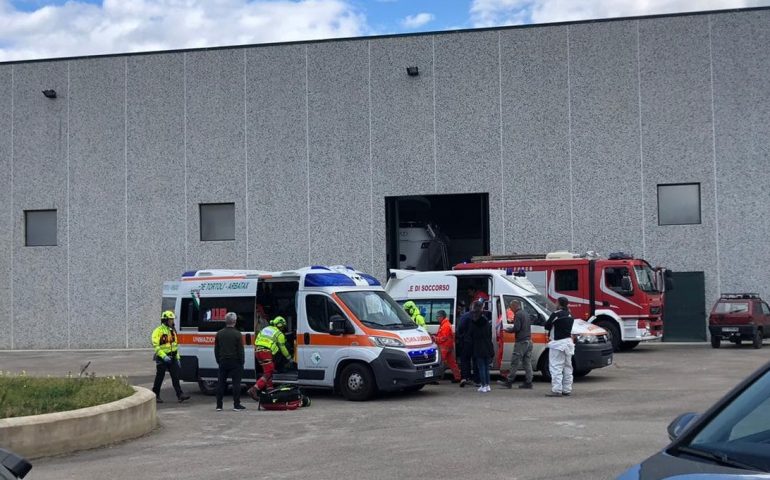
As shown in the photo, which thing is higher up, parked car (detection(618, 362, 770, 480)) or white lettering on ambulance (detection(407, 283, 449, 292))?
white lettering on ambulance (detection(407, 283, 449, 292))

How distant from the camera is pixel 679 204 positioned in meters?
30.4

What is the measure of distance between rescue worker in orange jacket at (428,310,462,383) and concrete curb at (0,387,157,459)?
738 centimetres

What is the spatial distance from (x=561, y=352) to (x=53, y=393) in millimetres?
8608

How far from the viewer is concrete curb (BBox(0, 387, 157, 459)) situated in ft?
35.5

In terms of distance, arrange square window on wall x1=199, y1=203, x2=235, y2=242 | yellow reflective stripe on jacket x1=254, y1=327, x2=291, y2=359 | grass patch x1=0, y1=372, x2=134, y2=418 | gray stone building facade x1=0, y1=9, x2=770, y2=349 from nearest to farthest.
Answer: grass patch x1=0, y1=372, x2=134, y2=418 → yellow reflective stripe on jacket x1=254, y1=327, x2=291, y2=359 → gray stone building facade x1=0, y1=9, x2=770, y2=349 → square window on wall x1=199, y1=203, x2=235, y2=242

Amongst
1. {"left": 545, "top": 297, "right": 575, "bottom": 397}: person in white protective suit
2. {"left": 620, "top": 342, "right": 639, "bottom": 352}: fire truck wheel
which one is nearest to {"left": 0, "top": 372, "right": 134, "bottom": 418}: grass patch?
{"left": 545, "top": 297, "right": 575, "bottom": 397}: person in white protective suit

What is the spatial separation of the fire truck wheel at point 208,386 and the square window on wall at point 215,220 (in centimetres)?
1544

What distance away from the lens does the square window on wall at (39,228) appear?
3491 centimetres

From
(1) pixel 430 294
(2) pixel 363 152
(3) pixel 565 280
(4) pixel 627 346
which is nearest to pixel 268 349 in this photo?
(1) pixel 430 294

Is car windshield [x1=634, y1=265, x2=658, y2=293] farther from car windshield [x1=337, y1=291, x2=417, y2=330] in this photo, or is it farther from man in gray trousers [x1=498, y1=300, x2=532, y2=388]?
car windshield [x1=337, y1=291, x2=417, y2=330]

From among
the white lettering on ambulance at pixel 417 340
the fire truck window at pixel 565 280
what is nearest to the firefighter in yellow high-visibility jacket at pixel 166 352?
the white lettering on ambulance at pixel 417 340

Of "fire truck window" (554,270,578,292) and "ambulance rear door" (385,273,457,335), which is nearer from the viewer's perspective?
"ambulance rear door" (385,273,457,335)

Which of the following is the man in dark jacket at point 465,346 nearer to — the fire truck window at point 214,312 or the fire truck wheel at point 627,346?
the fire truck window at point 214,312

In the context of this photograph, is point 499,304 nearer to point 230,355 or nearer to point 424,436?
point 230,355
